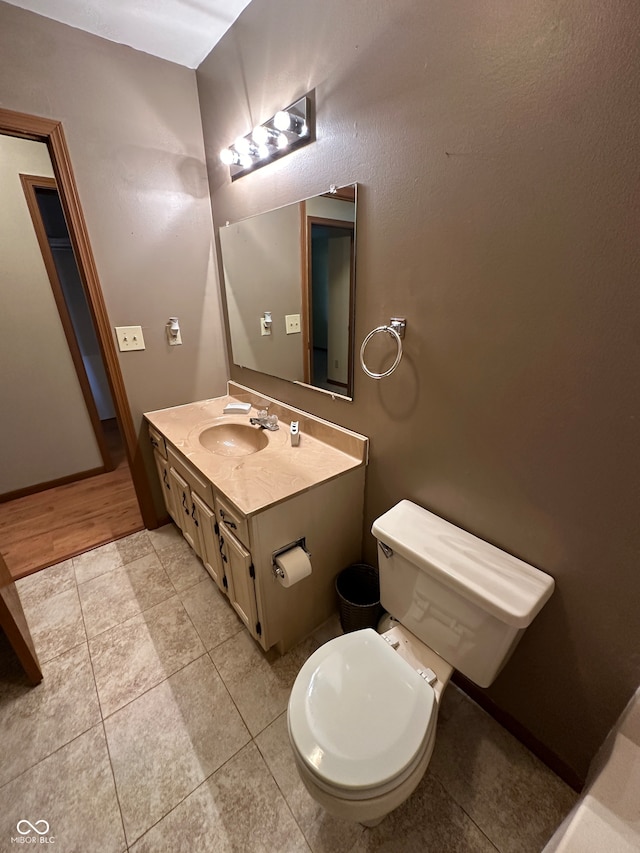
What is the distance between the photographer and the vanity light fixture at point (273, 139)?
4.00 feet

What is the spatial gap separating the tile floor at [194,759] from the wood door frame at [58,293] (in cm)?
151

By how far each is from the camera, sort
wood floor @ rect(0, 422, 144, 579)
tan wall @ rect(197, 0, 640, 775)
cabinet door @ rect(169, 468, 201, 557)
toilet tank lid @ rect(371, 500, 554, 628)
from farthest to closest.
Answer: wood floor @ rect(0, 422, 144, 579) < cabinet door @ rect(169, 468, 201, 557) < toilet tank lid @ rect(371, 500, 554, 628) < tan wall @ rect(197, 0, 640, 775)

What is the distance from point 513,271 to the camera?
0.84m

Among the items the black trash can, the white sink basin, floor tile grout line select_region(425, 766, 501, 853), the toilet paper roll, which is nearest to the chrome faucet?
the white sink basin

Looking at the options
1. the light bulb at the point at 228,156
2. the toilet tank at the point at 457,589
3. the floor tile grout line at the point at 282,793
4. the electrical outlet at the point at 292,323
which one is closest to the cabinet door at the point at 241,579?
the floor tile grout line at the point at 282,793

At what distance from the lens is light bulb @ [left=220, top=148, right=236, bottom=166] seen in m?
1.54

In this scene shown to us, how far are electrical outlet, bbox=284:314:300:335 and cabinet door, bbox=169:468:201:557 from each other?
0.89m

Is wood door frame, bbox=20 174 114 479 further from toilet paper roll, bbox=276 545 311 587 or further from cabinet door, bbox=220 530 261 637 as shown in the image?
toilet paper roll, bbox=276 545 311 587

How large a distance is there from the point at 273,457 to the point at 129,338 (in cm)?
109

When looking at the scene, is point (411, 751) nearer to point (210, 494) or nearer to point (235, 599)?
point (235, 599)

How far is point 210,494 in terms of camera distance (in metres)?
1.37

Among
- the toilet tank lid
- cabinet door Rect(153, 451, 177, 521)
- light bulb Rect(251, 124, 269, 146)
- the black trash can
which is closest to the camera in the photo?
the toilet tank lid

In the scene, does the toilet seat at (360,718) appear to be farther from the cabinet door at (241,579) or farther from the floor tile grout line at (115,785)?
the floor tile grout line at (115,785)

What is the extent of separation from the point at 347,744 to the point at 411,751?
0.50 ft
